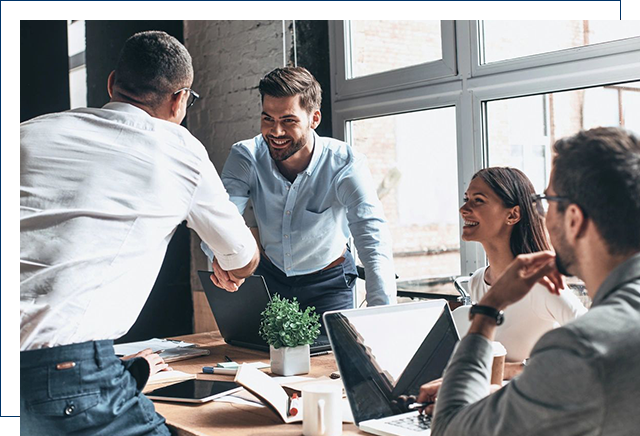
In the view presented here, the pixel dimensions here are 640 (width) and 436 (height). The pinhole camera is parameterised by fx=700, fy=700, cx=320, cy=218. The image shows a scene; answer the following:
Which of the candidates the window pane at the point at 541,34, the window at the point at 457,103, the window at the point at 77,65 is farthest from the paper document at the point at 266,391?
→ the window at the point at 77,65

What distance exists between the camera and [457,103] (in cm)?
356

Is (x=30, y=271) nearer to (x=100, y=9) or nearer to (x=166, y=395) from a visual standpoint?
(x=166, y=395)

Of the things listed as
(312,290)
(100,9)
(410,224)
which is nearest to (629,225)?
(312,290)

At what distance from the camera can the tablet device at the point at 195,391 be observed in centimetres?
181

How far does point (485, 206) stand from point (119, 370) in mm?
1304

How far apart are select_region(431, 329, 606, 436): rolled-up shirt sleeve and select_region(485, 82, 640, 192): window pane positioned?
2.05m

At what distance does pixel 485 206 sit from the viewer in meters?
2.32

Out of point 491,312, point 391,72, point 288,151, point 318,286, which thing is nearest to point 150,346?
point 318,286

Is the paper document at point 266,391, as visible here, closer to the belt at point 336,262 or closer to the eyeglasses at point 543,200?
the eyeglasses at point 543,200

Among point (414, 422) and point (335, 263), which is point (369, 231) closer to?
point (335, 263)

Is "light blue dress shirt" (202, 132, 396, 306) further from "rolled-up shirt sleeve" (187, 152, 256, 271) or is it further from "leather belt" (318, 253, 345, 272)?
"rolled-up shirt sleeve" (187, 152, 256, 271)

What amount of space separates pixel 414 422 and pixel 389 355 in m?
0.17

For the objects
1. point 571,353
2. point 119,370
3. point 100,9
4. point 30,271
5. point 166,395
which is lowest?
point 166,395

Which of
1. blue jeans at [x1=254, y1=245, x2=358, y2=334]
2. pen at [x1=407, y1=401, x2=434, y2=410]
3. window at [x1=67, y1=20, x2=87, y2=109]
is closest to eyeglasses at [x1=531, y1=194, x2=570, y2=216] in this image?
pen at [x1=407, y1=401, x2=434, y2=410]
